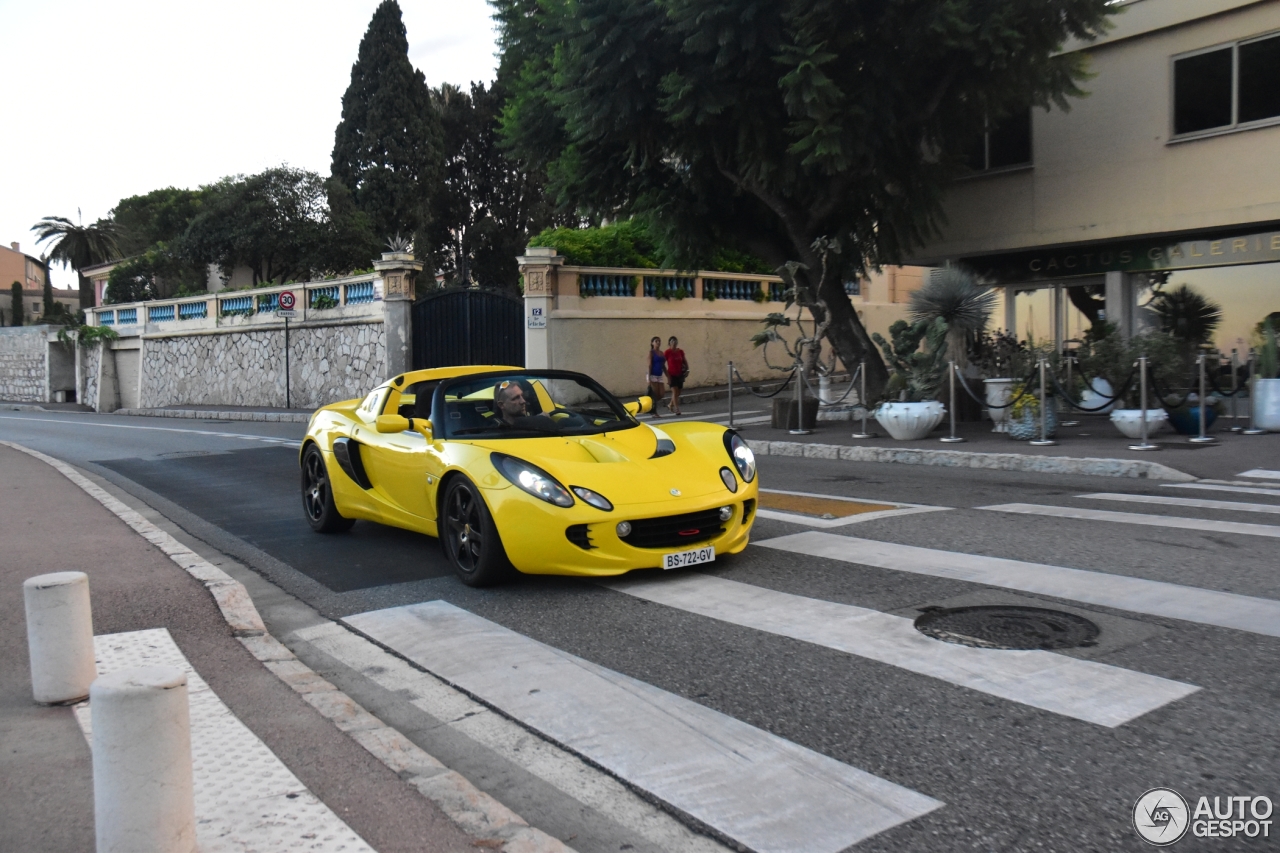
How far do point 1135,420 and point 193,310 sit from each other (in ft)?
108

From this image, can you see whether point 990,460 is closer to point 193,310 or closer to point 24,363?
point 193,310

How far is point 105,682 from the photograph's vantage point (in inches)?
116

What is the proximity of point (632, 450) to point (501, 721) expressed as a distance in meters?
2.88

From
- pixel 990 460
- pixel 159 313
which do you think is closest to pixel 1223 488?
pixel 990 460

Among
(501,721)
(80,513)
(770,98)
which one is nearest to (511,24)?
(770,98)

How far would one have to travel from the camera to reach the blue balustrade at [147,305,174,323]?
3906cm

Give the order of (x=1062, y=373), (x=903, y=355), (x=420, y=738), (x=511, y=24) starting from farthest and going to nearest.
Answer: (x=511, y=24), (x=1062, y=373), (x=903, y=355), (x=420, y=738)

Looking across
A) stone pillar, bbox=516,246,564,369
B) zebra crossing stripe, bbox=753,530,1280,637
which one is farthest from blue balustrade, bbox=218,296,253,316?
zebra crossing stripe, bbox=753,530,1280,637

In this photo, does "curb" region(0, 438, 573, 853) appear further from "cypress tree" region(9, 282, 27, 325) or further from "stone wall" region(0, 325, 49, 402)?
"cypress tree" region(9, 282, 27, 325)

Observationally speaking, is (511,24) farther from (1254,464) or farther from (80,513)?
(1254,464)

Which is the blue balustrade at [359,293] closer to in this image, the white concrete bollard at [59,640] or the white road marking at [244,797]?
the white concrete bollard at [59,640]

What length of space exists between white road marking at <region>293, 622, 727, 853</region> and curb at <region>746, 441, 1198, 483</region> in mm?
8714

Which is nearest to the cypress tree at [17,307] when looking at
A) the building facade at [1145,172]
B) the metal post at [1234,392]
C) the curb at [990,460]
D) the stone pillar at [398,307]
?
the stone pillar at [398,307]

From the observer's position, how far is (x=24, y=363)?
4838 centimetres
